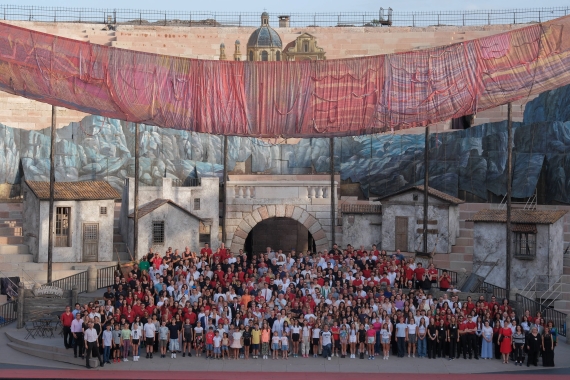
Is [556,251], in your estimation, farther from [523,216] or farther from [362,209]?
[362,209]

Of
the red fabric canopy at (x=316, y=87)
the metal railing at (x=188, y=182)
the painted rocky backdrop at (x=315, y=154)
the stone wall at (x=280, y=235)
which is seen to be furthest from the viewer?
the stone wall at (x=280, y=235)

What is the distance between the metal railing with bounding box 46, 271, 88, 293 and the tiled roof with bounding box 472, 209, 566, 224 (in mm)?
14141

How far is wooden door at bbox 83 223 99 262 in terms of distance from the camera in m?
42.1

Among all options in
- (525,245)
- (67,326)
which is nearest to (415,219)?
(525,245)

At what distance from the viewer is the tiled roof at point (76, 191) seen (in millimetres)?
41844

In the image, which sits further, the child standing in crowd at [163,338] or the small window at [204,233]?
the small window at [204,233]

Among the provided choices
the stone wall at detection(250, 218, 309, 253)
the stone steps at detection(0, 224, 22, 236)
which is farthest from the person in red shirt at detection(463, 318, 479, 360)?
the stone steps at detection(0, 224, 22, 236)

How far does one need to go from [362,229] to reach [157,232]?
8.30m

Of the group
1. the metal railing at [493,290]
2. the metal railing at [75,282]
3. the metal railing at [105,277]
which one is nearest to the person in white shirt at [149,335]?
the metal railing at [75,282]

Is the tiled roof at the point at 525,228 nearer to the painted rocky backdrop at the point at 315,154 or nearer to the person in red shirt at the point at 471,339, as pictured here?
the painted rocky backdrop at the point at 315,154

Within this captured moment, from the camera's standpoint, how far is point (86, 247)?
42094mm

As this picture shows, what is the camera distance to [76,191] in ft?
139

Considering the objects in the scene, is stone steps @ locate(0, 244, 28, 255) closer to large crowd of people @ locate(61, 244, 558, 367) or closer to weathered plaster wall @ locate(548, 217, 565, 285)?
large crowd of people @ locate(61, 244, 558, 367)

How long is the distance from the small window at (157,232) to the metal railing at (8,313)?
30.6 ft
